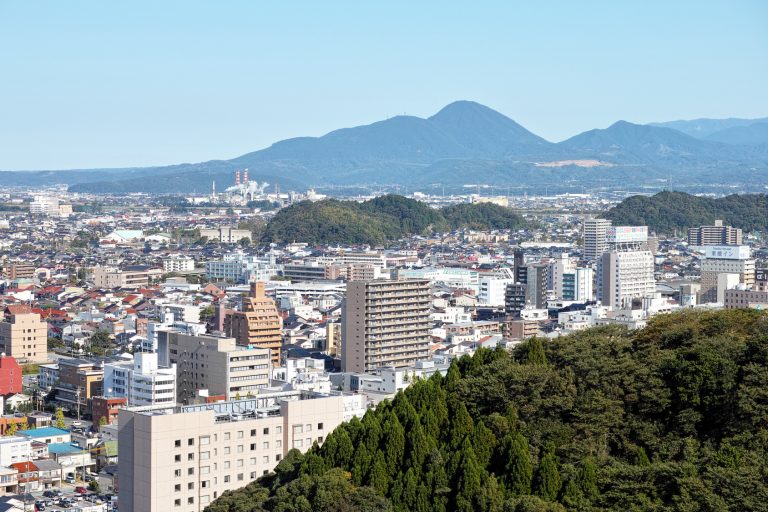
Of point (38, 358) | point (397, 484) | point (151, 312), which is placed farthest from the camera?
point (151, 312)

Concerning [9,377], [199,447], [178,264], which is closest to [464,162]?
[178,264]

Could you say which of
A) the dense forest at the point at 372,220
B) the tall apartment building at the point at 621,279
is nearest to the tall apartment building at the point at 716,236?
the dense forest at the point at 372,220

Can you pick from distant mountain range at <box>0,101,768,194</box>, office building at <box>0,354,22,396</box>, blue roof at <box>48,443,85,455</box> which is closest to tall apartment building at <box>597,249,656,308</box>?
office building at <box>0,354,22,396</box>

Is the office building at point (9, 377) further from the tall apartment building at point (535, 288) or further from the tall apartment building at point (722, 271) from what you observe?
the tall apartment building at point (722, 271)

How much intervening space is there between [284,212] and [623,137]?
121943 mm

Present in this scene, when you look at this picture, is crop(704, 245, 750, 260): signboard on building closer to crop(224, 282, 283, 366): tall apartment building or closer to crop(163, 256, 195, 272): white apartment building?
crop(224, 282, 283, 366): tall apartment building

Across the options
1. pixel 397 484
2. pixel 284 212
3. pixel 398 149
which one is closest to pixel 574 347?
pixel 397 484

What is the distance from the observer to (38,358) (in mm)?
26453

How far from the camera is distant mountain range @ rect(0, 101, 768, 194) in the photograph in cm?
12694

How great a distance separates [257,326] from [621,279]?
13.3 m

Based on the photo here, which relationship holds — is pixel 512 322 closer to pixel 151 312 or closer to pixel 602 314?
pixel 602 314

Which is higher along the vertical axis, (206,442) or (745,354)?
(745,354)

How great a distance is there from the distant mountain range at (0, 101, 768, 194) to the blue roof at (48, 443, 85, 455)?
320ft

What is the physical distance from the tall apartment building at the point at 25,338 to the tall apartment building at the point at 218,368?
6.56 m
